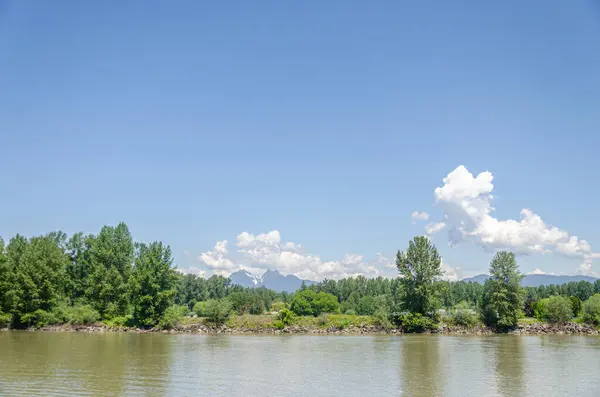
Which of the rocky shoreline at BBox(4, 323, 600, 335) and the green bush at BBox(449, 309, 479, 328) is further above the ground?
the green bush at BBox(449, 309, 479, 328)

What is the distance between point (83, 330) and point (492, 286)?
60.0 metres

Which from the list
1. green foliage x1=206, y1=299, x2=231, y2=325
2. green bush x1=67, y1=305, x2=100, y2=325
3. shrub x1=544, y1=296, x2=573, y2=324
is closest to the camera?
green bush x1=67, y1=305, x2=100, y2=325

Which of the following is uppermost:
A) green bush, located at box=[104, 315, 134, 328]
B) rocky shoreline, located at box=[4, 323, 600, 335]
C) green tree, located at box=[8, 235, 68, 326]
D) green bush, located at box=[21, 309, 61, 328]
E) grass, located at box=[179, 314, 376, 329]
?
green tree, located at box=[8, 235, 68, 326]

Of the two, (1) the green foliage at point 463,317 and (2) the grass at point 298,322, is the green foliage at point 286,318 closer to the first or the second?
(2) the grass at point 298,322

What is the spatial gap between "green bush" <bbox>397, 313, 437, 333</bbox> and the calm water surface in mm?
25132

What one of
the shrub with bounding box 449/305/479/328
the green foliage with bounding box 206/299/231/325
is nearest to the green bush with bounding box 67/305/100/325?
the green foliage with bounding box 206/299/231/325

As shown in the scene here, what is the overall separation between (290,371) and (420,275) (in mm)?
45525

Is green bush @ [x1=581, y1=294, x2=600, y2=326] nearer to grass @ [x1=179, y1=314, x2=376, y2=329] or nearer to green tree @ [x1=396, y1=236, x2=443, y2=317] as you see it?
green tree @ [x1=396, y1=236, x2=443, y2=317]

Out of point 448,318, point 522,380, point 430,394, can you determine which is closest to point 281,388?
point 430,394

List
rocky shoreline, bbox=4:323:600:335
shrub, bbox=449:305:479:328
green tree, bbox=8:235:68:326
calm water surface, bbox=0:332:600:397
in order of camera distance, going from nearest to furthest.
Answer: calm water surface, bbox=0:332:600:397
green tree, bbox=8:235:68:326
rocky shoreline, bbox=4:323:600:335
shrub, bbox=449:305:479:328

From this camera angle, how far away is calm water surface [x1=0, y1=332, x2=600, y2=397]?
2375cm

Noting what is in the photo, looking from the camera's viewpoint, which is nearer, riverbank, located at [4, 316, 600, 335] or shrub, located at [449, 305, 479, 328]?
riverbank, located at [4, 316, 600, 335]

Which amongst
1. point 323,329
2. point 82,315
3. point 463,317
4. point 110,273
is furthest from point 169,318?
point 463,317

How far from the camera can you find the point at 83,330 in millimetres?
69125
